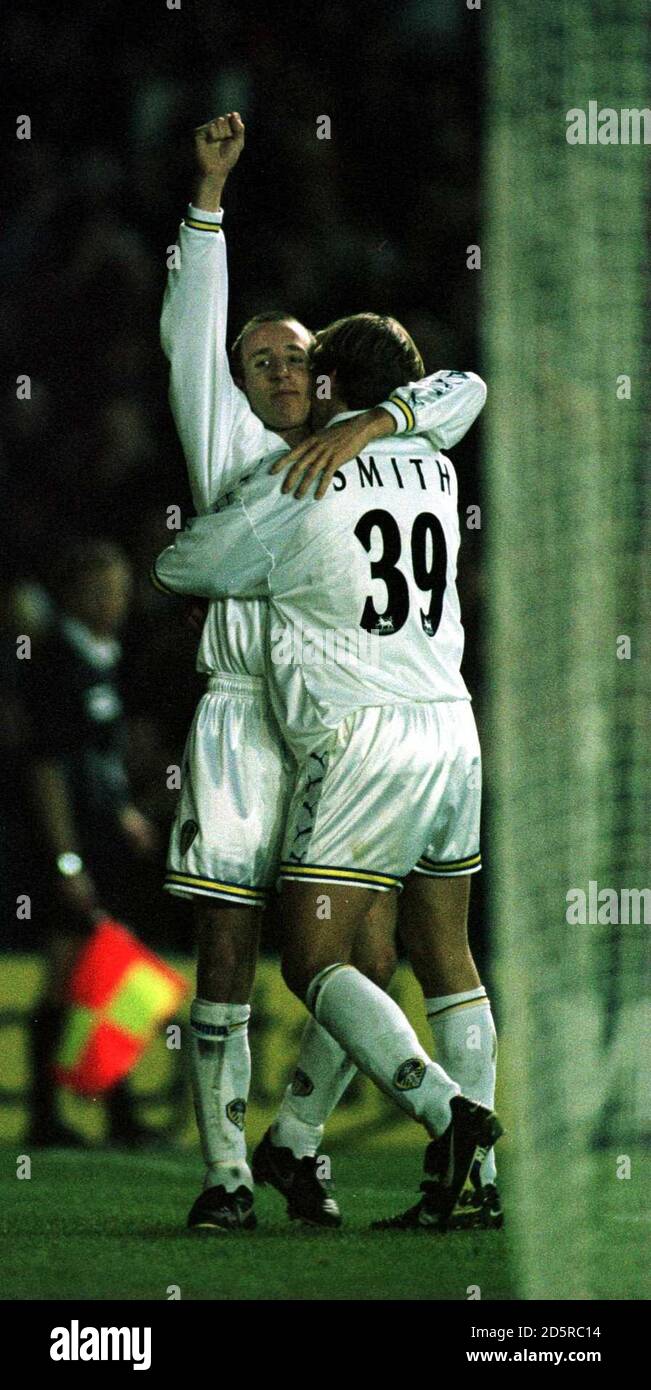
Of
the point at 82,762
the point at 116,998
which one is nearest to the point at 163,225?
the point at 82,762

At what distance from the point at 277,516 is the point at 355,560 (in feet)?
0.54

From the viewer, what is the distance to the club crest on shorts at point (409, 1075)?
3.32 m

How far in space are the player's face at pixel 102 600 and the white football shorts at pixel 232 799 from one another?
2.01 metres

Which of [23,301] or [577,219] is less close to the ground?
[23,301]

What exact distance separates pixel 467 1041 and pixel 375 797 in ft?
1.72

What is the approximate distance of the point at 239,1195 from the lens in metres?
3.62

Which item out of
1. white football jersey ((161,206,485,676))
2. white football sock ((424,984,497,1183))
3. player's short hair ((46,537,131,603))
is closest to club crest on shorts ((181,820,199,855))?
white football jersey ((161,206,485,676))

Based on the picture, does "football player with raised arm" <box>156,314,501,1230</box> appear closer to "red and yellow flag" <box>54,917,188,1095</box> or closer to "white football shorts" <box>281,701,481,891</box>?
"white football shorts" <box>281,701,481,891</box>

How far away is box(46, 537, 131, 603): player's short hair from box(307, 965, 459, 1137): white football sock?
8.49 feet

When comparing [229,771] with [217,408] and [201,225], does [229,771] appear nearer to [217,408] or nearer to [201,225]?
[217,408]

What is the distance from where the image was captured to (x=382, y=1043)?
3.35 m

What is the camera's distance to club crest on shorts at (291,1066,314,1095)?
12.3 feet
